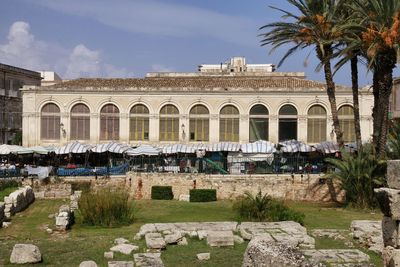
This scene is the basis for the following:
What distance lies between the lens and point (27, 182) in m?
34.6

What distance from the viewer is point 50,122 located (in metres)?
48.5

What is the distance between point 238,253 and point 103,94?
35191mm

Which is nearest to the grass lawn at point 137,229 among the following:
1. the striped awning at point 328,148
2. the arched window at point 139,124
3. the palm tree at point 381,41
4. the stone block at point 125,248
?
the stone block at point 125,248

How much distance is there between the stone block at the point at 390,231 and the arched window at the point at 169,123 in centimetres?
3963

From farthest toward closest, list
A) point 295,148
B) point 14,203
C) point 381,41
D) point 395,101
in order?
point 395,101 → point 295,148 → point 14,203 → point 381,41

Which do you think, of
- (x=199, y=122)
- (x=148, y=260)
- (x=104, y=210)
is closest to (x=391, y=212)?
(x=148, y=260)

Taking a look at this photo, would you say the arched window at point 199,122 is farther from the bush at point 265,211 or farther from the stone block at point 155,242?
the stone block at point 155,242

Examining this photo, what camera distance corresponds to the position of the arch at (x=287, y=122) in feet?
159

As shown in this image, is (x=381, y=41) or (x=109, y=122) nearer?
(x=381, y=41)

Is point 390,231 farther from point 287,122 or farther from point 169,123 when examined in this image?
point 169,123

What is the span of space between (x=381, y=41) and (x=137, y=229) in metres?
13.7

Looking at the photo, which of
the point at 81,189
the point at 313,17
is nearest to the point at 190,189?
the point at 81,189

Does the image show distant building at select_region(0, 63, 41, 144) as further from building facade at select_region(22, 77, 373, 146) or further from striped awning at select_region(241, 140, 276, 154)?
striped awning at select_region(241, 140, 276, 154)

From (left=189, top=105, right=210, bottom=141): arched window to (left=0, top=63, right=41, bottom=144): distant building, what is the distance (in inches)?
986
